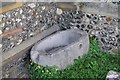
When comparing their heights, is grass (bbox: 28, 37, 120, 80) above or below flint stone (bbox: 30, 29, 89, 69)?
below

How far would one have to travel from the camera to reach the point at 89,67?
16.6ft

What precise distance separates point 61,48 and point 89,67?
0.75 metres

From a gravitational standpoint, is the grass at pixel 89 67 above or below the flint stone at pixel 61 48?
below

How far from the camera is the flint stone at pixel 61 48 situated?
4605 mm

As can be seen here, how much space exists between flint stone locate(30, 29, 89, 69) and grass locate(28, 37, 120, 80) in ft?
0.39

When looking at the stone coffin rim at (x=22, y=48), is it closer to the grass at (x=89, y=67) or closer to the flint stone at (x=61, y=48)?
the flint stone at (x=61, y=48)

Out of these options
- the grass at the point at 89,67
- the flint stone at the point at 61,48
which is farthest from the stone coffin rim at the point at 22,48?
the grass at the point at 89,67

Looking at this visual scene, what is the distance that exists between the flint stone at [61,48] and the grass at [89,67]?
118mm

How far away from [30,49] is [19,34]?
16.5 inches

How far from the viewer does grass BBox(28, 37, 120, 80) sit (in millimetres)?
4656

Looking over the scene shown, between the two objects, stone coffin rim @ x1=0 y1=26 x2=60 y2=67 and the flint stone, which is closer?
stone coffin rim @ x1=0 y1=26 x2=60 y2=67

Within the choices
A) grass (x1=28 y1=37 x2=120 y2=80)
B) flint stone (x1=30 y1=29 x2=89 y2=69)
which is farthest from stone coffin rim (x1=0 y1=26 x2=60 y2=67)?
grass (x1=28 y1=37 x2=120 y2=80)

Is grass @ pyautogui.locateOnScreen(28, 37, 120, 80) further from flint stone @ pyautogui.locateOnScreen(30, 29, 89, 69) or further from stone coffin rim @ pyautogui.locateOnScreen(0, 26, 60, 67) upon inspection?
stone coffin rim @ pyautogui.locateOnScreen(0, 26, 60, 67)

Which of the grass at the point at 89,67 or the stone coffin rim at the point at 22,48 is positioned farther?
the grass at the point at 89,67
